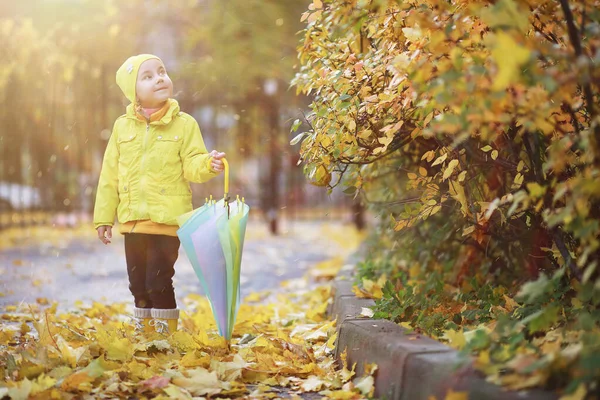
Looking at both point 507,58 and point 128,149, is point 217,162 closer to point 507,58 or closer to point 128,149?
point 128,149

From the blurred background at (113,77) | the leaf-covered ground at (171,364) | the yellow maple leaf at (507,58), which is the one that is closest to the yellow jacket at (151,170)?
the leaf-covered ground at (171,364)

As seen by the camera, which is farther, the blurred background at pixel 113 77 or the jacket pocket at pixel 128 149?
the blurred background at pixel 113 77

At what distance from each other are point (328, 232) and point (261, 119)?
2758mm

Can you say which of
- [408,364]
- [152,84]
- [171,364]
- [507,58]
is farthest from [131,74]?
[507,58]

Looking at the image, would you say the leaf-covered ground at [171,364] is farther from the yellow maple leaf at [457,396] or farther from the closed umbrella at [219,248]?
the yellow maple leaf at [457,396]

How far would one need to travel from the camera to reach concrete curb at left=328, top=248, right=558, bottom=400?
2.16 m

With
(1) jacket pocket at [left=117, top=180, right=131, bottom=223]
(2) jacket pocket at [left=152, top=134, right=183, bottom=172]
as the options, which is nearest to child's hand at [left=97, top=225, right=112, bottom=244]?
(1) jacket pocket at [left=117, top=180, right=131, bottom=223]

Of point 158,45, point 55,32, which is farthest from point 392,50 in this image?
point 158,45

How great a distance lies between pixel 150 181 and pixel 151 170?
0.06m

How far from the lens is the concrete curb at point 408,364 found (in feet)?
7.09

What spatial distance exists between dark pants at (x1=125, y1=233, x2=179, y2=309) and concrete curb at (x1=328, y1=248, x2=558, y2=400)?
0.98 meters

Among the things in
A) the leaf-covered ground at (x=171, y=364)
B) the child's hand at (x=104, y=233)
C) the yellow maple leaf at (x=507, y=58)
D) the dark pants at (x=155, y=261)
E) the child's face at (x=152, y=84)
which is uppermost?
the child's face at (x=152, y=84)

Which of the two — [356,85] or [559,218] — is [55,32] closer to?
[356,85]

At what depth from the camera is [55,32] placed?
34.1 ft
